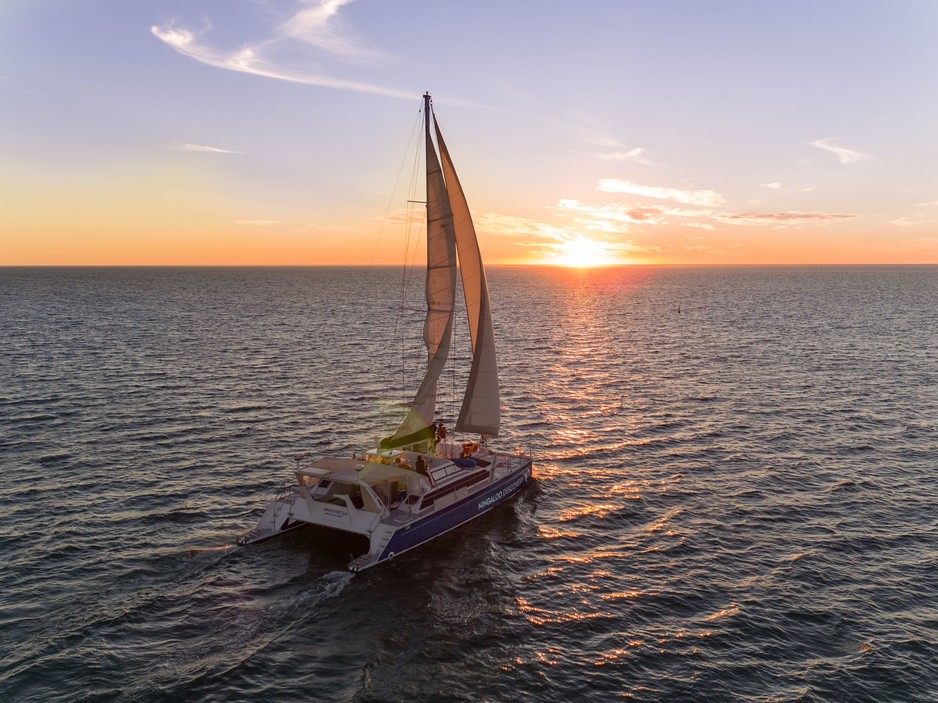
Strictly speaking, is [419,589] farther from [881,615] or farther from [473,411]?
[881,615]

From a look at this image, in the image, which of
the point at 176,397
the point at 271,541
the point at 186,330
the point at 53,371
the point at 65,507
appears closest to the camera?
the point at 271,541

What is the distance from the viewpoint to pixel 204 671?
16.9m

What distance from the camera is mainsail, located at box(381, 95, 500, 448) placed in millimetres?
28656

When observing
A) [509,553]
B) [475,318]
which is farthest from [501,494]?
[475,318]

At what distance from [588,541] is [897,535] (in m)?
13.7

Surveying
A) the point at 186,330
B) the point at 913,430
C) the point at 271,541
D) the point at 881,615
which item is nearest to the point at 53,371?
the point at 186,330

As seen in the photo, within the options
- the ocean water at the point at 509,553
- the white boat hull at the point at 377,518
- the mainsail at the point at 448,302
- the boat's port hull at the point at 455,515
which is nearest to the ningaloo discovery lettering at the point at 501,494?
the boat's port hull at the point at 455,515

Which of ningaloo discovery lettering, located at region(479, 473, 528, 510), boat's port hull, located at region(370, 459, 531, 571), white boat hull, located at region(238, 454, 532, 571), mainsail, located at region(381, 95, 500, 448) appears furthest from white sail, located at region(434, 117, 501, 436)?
white boat hull, located at region(238, 454, 532, 571)

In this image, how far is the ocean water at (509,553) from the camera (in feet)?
57.6

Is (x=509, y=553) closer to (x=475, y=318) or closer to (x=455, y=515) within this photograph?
(x=455, y=515)

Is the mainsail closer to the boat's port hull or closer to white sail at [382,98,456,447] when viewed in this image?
white sail at [382,98,456,447]

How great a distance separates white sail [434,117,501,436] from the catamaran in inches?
2.0

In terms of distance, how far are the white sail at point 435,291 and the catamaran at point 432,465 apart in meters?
0.05

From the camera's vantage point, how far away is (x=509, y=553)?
82.6 ft
